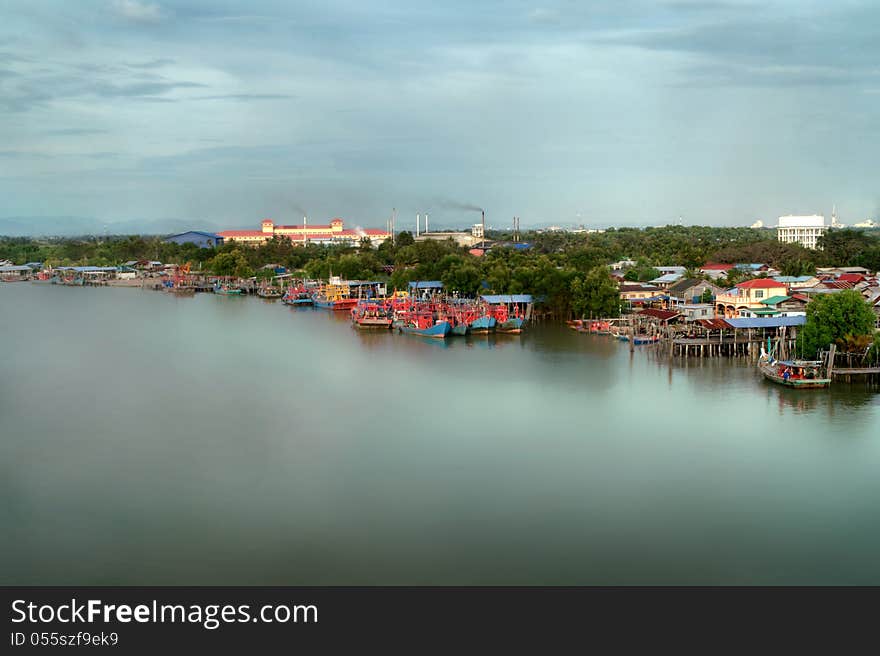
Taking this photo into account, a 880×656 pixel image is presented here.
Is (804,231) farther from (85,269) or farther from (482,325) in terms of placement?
(85,269)

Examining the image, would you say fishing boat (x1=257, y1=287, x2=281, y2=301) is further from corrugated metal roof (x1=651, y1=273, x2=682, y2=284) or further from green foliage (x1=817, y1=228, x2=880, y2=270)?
green foliage (x1=817, y1=228, x2=880, y2=270)

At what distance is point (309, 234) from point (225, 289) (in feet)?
63.5

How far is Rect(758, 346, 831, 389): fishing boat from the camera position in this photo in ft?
30.1

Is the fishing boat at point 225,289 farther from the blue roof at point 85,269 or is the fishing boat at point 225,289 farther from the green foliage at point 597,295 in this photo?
the green foliage at point 597,295

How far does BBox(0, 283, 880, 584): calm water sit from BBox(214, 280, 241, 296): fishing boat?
45.2 ft

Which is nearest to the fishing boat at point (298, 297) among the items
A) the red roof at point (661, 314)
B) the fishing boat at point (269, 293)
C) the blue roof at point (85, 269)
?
the fishing boat at point (269, 293)

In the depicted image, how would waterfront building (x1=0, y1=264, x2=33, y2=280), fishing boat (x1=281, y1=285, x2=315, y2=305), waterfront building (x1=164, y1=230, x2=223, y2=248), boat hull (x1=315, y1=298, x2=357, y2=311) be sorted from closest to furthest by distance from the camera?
boat hull (x1=315, y1=298, x2=357, y2=311) < fishing boat (x1=281, y1=285, x2=315, y2=305) < waterfront building (x1=0, y1=264, x2=33, y2=280) < waterfront building (x1=164, y1=230, x2=223, y2=248)

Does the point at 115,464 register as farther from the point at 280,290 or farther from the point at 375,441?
the point at 280,290

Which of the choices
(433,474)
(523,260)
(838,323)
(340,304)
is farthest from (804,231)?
(433,474)

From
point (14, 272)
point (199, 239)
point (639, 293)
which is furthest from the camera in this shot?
point (199, 239)

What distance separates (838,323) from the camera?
9594 mm

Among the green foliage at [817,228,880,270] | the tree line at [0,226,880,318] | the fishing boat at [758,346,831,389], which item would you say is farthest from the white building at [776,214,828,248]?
the fishing boat at [758,346,831,389]

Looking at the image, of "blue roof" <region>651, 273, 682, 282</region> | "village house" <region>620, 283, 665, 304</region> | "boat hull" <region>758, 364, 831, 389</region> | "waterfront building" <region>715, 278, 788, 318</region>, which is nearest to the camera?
"boat hull" <region>758, 364, 831, 389</region>
